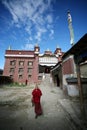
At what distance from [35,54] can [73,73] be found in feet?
57.5

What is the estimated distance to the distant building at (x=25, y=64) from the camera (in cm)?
2688

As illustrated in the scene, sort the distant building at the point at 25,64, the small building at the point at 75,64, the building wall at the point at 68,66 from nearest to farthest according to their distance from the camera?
the small building at the point at 75,64 → the building wall at the point at 68,66 → the distant building at the point at 25,64

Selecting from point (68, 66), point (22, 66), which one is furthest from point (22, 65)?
point (68, 66)

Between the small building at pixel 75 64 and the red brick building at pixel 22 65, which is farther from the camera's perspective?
the red brick building at pixel 22 65

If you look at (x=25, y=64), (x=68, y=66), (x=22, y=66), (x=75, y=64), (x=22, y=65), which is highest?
(x=25, y=64)

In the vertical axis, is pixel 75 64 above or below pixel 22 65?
below

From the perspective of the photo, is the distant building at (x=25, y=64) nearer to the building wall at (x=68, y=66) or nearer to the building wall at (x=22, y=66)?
the building wall at (x=22, y=66)

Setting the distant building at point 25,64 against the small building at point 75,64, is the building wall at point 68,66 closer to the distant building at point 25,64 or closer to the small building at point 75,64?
the small building at point 75,64

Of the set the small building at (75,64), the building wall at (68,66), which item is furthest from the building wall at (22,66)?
the building wall at (68,66)

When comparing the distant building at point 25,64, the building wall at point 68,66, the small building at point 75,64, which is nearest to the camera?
the small building at point 75,64

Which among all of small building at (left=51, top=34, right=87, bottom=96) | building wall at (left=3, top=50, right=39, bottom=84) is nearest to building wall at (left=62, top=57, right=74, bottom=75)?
small building at (left=51, top=34, right=87, bottom=96)

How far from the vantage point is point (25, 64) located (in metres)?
28.0

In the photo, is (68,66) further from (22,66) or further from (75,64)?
(22,66)

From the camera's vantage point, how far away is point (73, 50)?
180 inches
